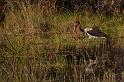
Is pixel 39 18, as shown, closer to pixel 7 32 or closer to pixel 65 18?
pixel 65 18

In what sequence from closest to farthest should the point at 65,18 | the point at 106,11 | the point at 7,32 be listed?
the point at 7,32 < the point at 65,18 < the point at 106,11

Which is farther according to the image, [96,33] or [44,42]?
[96,33]

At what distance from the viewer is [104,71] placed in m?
7.66

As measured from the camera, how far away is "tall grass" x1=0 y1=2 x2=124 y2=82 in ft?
25.1

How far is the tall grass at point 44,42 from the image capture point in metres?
7.66

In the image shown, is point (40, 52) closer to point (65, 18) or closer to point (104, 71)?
point (104, 71)

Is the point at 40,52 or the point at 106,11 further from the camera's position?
the point at 106,11

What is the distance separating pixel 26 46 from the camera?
8945 millimetres

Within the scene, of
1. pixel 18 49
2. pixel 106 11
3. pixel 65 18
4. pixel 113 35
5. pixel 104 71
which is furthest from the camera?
pixel 106 11

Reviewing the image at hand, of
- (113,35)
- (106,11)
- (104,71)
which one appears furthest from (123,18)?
(104,71)

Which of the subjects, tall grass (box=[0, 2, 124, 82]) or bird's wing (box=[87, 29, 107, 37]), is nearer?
tall grass (box=[0, 2, 124, 82])

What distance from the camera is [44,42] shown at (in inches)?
405

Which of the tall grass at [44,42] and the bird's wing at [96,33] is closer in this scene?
the tall grass at [44,42]

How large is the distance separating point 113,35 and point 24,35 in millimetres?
2868
